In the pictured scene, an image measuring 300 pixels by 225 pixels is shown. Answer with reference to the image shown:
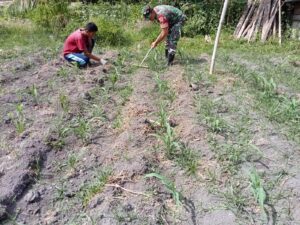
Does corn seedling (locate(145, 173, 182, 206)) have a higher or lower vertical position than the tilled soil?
higher

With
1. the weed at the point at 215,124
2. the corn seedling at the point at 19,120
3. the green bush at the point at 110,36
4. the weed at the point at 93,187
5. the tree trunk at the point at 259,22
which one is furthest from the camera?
the tree trunk at the point at 259,22

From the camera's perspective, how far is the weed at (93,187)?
3.22m

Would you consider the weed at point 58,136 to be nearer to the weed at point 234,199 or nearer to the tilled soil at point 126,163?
the tilled soil at point 126,163

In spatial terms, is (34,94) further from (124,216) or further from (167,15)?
(167,15)

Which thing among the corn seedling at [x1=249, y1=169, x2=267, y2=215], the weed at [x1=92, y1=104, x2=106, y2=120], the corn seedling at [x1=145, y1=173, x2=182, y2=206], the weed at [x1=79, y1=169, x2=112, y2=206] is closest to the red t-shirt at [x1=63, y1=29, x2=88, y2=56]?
the weed at [x1=92, y1=104, x2=106, y2=120]

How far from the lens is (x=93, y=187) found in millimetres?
3324

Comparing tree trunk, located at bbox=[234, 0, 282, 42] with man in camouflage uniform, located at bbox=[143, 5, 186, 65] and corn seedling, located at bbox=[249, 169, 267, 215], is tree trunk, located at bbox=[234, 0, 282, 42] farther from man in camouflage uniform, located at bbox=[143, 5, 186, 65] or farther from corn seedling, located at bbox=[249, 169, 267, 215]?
corn seedling, located at bbox=[249, 169, 267, 215]

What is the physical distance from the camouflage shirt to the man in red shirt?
1.11m

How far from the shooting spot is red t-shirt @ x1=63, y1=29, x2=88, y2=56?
21.7ft

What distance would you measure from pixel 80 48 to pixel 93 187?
3.68 m

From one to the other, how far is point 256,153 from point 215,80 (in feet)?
8.27

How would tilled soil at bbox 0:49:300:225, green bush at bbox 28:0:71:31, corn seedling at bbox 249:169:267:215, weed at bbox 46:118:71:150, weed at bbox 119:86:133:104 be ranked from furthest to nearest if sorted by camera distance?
green bush at bbox 28:0:71:31
weed at bbox 119:86:133:104
weed at bbox 46:118:71:150
tilled soil at bbox 0:49:300:225
corn seedling at bbox 249:169:267:215

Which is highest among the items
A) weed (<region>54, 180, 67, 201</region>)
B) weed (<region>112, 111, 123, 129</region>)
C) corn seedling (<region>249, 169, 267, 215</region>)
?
corn seedling (<region>249, 169, 267, 215</region>)

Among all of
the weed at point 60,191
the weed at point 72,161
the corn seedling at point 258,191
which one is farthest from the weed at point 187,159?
the weed at point 60,191
